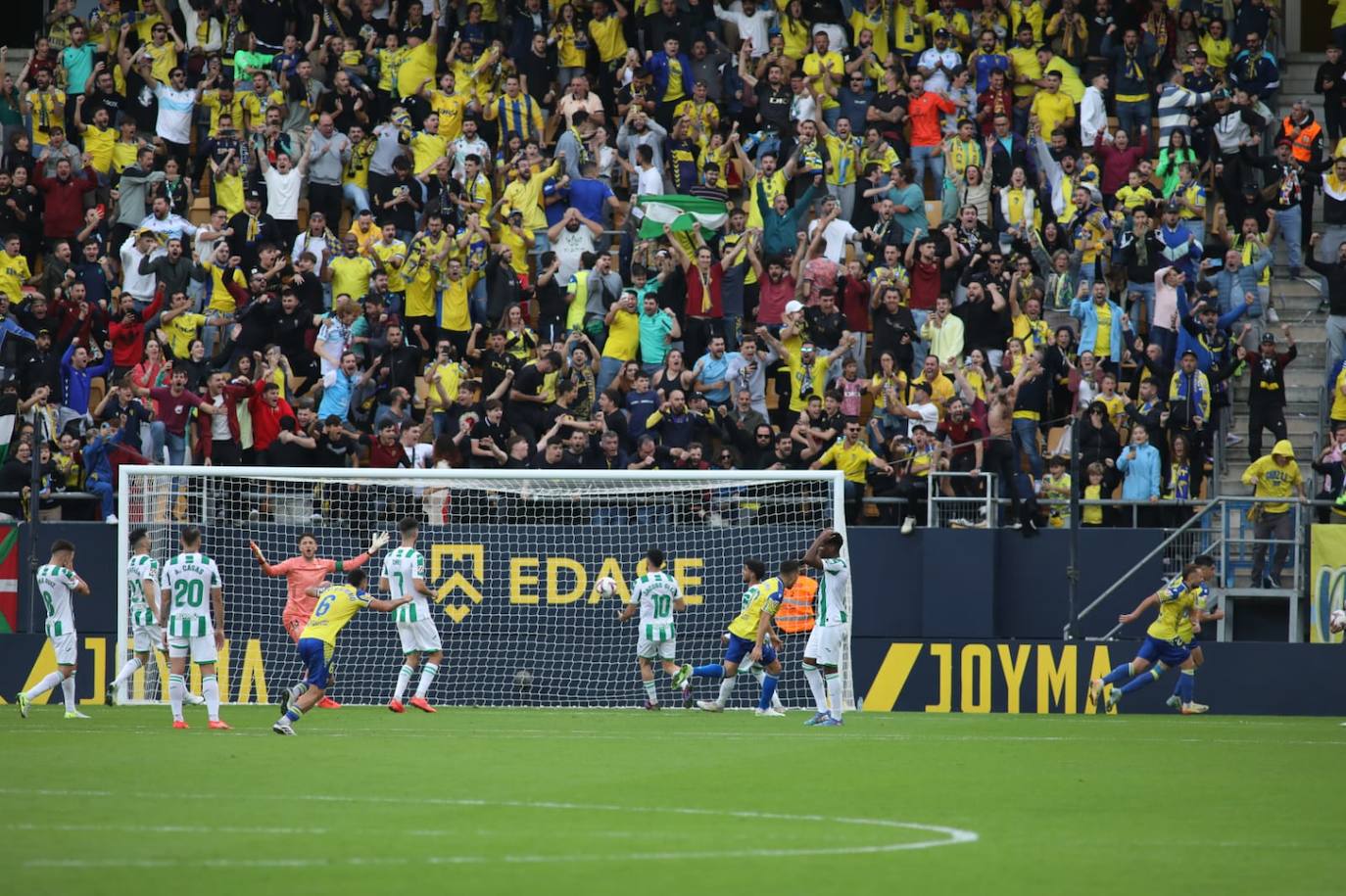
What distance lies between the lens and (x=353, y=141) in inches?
1060

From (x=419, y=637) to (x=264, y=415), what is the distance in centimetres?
419

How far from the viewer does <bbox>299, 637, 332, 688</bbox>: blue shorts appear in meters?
17.7

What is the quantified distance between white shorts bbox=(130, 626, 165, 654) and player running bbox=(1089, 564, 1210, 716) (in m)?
10.7

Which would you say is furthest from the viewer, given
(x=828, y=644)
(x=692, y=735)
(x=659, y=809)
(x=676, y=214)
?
(x=676, y=214)

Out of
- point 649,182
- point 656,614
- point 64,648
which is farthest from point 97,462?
point 649,182

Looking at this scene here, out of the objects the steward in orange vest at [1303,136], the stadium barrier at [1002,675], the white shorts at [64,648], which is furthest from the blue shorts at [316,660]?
the steward in orange vest at [1303,136]

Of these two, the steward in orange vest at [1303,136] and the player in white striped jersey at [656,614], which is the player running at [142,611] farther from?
the steward in orange vest at [1303,136]

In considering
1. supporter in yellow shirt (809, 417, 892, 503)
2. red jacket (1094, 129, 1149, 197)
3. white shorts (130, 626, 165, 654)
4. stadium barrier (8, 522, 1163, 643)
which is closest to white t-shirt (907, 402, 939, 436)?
supporter in yellow shirt (809, 417, 892, 503)

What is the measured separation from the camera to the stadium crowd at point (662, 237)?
24453mm

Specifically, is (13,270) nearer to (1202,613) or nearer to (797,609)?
(797,609)

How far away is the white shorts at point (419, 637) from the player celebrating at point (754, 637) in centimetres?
301

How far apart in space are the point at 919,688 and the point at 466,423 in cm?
647

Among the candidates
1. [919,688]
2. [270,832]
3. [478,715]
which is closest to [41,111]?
[478,715]

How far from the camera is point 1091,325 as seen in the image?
25.2 metres
